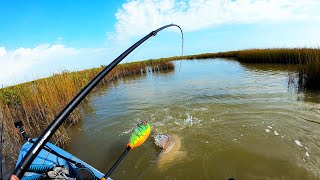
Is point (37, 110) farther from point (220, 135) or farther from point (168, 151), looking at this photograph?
point (220, 135)

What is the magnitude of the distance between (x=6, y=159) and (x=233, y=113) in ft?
23.2

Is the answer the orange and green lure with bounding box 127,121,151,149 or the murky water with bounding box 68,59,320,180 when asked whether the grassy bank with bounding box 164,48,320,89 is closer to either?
the murky water with bounding box 68,59,320,180

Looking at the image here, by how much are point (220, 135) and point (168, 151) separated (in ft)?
5.53

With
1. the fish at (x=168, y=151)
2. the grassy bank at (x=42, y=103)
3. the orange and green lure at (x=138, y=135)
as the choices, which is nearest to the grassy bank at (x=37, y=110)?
the grassy bank at (x=42, y=103)

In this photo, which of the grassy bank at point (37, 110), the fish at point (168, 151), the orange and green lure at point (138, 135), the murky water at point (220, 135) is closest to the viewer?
the orange and green lure at point (138, 135)

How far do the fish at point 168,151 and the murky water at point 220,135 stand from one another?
0.09 metres

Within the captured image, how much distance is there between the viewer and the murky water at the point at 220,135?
209 inches

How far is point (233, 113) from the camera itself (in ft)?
28.3

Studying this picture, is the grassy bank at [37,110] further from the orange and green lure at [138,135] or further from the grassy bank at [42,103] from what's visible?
the orange and green lure at [138,135]

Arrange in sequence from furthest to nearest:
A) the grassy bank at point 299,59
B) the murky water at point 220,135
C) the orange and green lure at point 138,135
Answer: the grassy bank at point 299,59 < the murky water at point 220,135 < the orange and green lure at point 138,135

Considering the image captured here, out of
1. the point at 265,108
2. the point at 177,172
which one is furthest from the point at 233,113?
the point at 177,172

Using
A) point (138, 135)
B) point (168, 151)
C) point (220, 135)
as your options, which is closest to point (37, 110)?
point (168, 151)

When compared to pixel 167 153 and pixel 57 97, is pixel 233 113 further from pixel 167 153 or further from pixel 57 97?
pixel 57 97

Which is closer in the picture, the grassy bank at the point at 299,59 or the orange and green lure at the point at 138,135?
the orange and green lure at the point at 138,135
